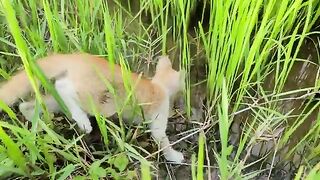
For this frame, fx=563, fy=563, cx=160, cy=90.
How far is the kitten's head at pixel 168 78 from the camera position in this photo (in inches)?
55.5

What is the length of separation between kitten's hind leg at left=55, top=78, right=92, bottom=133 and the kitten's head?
200mm

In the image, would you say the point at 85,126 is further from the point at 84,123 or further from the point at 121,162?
the point at 121,162

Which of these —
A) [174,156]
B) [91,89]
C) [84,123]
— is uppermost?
[91,89]

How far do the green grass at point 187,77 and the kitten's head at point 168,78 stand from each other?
0.07 metres

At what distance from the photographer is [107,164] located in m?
1.41

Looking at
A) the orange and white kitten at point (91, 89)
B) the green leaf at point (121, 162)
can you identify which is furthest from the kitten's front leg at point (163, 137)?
the green leaf at point (121, 162)

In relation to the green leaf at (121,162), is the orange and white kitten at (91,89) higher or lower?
higher

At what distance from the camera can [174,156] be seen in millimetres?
1445

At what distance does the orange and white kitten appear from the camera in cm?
128

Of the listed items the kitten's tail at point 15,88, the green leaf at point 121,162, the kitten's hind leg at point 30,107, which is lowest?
the green leaf at point 121,162

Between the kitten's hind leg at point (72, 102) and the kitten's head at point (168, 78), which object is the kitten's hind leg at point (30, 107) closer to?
the kitten's hind leg at point (72, 102)

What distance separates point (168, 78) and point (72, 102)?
255 millimetres

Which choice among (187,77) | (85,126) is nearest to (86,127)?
(85,126)

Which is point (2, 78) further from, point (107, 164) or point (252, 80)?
point (252, 80)
